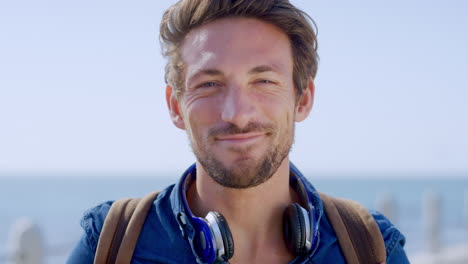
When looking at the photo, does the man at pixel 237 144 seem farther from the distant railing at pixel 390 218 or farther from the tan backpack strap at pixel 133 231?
the distant railing at pixel 390 218

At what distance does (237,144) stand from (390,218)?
8.35 m

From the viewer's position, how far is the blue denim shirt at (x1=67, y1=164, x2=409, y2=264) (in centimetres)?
283

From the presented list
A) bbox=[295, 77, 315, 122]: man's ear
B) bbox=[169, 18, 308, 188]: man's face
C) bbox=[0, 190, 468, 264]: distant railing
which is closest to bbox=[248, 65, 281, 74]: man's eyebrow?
bbox=[169, 18, 308, 188]: man's face

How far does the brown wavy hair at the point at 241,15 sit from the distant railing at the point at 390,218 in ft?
12.8

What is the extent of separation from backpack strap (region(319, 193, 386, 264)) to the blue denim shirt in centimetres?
4

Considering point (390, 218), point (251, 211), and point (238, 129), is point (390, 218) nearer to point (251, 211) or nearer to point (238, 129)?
point (251, 211)

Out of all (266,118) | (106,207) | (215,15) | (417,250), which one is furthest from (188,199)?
(417,250)

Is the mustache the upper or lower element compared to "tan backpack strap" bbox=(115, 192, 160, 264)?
upper

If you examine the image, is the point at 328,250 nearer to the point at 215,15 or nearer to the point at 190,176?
the point at 190,176

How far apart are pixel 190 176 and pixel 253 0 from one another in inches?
35.0

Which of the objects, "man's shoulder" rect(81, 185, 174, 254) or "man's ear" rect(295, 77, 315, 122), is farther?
"man's ear" rect(295, 77, 315, 122)

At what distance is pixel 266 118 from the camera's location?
2795mm

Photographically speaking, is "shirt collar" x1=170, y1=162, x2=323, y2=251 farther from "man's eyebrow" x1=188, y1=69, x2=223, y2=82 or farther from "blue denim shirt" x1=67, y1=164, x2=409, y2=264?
"man's eyebrow" x1=188, y1=69, x2=223, y2=82

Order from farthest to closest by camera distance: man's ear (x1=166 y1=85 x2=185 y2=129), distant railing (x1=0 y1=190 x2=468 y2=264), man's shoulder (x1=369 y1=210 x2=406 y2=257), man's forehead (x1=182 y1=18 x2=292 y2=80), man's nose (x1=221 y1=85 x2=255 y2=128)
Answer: distant railing (x1=0 y1=190 x2=468 y2=264) < man's ear (x1=166 y1=85 x2=185 y2=129) < man's shoulder (x1=369 y1=210 x2=406 y2=257) < man's forehead (x1=182 y1=18 x2=292 y2=80) < man's nose (x1=221 y1=85 x2=255 y2=128)
